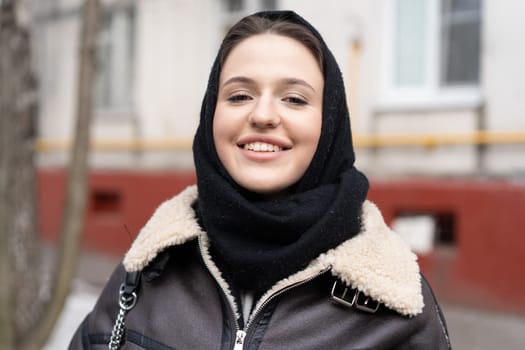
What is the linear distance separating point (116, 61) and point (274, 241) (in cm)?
660

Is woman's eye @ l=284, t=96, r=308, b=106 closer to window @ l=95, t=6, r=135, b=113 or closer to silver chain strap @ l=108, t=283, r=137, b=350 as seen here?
silver chain strap @ l=108, t=283, r=137, b=350

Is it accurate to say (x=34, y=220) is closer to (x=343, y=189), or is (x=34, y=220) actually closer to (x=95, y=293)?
(x=95, y=293)

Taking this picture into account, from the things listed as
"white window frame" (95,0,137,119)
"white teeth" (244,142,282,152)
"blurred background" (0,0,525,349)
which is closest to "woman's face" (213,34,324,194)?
"white teeth" (244,142,282,152)

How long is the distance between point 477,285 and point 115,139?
184 inches

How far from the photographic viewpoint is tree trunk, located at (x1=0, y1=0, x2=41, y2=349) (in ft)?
11.8

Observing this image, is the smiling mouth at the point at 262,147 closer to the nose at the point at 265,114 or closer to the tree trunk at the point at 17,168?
the nose at the point at 265,114

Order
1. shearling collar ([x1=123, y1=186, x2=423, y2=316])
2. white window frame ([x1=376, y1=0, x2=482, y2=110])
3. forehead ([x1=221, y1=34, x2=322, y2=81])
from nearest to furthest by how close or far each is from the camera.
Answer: shearling collar ([x1=123, y1=186, x2=423, y2=316]), forehead ([x1=221, y1=34, x2=322, y2=81]), white window frame ([x1=376, y1=0, x2=482, y2=110])

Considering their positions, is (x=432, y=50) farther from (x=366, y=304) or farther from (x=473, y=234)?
(x=366, y=304)

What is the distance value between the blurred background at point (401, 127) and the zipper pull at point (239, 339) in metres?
2.88

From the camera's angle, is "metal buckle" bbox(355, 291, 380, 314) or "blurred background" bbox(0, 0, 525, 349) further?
"blurred background" bbox(0, 0, 525, 349)

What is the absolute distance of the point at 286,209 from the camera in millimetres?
1371

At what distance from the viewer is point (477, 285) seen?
179 inches

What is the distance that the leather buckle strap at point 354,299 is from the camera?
1331 mm

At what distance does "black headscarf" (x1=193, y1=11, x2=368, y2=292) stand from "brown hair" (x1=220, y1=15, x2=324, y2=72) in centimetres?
3
